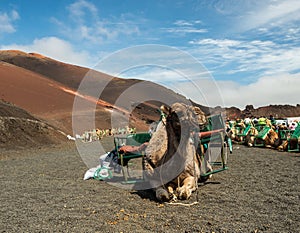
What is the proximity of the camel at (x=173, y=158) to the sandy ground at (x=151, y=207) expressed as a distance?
0.38 meters

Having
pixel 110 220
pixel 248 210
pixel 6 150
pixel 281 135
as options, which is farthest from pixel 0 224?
pixel 6 150

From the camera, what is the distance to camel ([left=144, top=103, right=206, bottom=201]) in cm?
673

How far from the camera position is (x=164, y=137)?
284 inches

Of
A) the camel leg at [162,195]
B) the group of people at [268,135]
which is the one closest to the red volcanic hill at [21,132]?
the group of people at [268,135]

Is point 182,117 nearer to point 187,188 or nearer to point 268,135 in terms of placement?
point 187,188

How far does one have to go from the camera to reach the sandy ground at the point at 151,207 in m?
5.46

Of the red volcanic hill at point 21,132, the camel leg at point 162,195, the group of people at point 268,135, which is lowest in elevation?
the red volcanic hill at point 21,132

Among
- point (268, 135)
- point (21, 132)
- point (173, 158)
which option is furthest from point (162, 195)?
point (21, 132)

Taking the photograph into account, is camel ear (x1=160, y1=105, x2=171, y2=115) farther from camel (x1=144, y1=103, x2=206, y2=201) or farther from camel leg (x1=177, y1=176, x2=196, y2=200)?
camel leg (x1=177, y1=176, x2=196, y2=200)

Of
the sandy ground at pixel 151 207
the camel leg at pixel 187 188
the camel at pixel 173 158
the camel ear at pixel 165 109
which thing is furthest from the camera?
the camel leg at pixel 187 188

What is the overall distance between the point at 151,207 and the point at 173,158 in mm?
1147

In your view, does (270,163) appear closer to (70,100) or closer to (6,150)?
(6,150)

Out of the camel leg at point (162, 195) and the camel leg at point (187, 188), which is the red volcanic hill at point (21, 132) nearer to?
the camel leg at point (162, 195)

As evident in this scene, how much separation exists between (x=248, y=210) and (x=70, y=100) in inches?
2848
